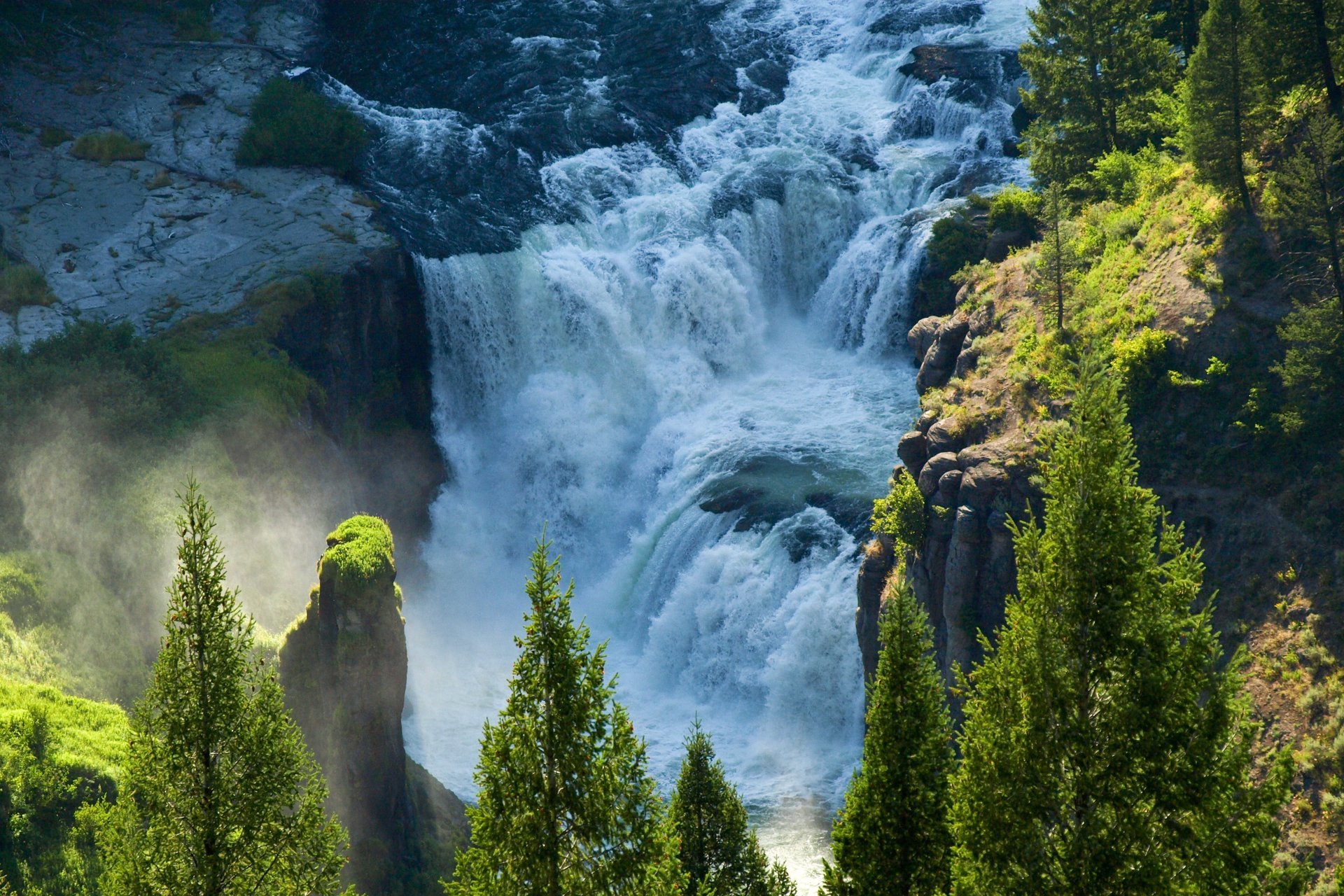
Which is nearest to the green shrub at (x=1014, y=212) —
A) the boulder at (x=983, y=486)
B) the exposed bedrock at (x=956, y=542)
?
the exposed bedrock at (x=956, y=542)

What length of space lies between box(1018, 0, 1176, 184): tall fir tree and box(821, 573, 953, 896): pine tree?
3394 centimetres

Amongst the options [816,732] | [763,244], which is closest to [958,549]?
[816,732]

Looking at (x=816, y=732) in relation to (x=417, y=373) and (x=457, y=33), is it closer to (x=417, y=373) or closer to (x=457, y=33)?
(x=417, y=373)

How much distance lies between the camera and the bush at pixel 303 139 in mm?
59797

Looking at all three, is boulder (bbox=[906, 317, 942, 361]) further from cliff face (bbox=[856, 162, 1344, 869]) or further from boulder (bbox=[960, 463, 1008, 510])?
boulder (bbox=[960, 463, 1008, 510])

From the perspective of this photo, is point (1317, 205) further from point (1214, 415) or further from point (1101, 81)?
point (1101, 81)

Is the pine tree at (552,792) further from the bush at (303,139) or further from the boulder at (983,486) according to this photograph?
the bush at (303,139)

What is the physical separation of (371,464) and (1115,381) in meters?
42.6

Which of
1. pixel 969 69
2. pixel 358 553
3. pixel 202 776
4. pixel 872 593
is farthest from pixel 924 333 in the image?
pixel 202 776

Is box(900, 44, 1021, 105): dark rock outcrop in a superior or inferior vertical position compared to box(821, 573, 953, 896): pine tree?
superior

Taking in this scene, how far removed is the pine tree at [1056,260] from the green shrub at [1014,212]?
7.28m

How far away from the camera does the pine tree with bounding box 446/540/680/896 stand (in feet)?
45.8

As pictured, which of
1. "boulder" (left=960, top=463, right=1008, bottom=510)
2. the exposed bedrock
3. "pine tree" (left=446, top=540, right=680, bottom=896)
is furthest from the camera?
"boulder" (left=960, top=463, right=1008, bottom=510)

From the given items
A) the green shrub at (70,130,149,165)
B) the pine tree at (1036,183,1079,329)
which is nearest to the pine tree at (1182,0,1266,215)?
the pine tree at (1036,183,1079,329)
